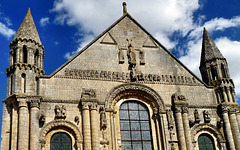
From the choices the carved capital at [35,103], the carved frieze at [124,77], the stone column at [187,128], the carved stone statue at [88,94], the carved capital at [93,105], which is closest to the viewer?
the carved capital at [35,103]

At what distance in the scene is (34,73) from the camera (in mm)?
23125

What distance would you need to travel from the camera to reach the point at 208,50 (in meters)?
28.6

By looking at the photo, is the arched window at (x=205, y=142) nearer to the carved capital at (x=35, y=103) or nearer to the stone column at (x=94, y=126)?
the stone column at (x=94, y=126)

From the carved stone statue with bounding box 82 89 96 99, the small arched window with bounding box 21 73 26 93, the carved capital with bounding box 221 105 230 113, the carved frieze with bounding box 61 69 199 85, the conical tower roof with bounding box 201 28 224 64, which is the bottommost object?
the carved capital with bounding box 221 105 230 113

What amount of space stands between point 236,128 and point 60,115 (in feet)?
40.1

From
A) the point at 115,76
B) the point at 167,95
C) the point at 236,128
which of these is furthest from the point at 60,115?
the point at 236,128

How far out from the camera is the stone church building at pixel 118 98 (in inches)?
867

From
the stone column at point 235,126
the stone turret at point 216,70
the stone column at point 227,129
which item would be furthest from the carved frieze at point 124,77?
the stone column at point 235,126

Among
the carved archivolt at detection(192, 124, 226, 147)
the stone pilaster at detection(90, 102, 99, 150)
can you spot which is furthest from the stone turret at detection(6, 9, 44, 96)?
the carved archivolt at detection(192, 124, 226, 147)

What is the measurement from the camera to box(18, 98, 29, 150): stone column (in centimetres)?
2047

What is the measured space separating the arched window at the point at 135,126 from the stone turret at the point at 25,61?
6132 millimetres

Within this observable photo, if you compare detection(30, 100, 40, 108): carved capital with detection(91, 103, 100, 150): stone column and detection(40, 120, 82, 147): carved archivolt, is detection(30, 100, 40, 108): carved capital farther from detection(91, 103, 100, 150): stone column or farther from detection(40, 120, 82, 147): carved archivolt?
detection(91, 103, 100, 150): stone column

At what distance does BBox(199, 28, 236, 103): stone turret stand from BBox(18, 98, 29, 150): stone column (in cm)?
1381

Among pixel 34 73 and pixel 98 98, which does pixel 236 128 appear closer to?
pixel 98 98
